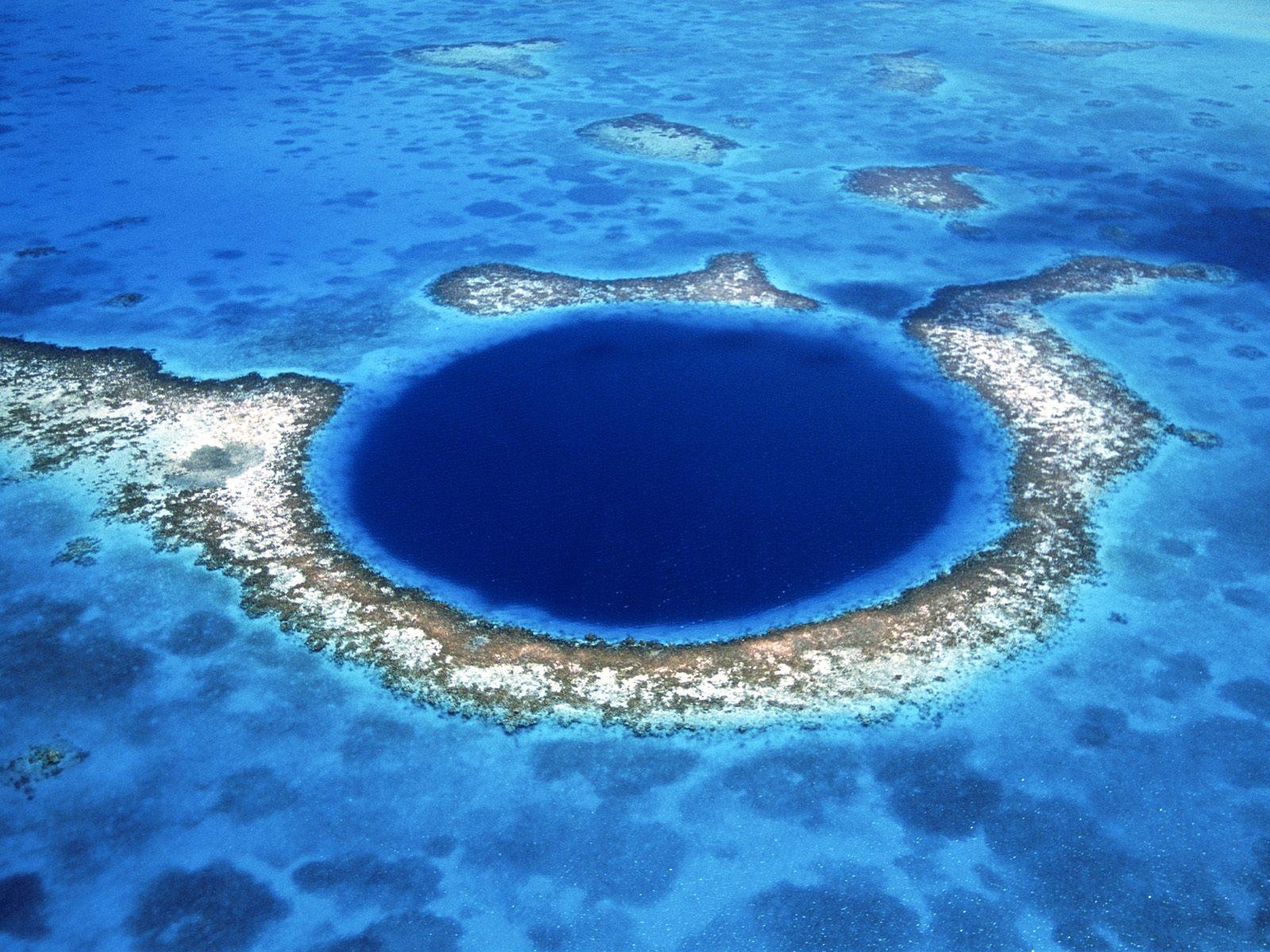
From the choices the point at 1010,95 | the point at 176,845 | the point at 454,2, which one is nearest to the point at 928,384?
the point at 176,845

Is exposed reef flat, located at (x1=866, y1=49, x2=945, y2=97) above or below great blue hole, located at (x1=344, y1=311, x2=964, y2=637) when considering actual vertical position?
above

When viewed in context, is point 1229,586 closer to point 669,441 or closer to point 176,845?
point 669,441

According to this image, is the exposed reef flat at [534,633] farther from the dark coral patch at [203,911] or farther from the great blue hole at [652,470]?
the dark coral patch at [203,911]

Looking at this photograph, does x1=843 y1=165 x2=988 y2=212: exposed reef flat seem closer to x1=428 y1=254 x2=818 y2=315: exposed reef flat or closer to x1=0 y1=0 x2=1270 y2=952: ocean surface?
x1=0 y1=0 x2=1270 y2=952: ocean surface

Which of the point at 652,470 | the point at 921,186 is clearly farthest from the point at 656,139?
the point at 652,470

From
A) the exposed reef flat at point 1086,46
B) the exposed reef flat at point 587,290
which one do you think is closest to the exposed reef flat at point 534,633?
the exposed reef flat at point 587,290

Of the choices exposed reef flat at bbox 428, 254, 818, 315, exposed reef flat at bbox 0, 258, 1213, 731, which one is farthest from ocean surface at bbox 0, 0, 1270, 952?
exposed reef flat at bbox 428, 254, 818, 315

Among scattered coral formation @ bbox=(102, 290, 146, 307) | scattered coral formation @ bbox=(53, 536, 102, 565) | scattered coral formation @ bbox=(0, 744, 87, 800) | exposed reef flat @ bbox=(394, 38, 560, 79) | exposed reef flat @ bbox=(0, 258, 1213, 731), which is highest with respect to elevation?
exposed reef flat @ bbox=(394, 38, 560, 79)
